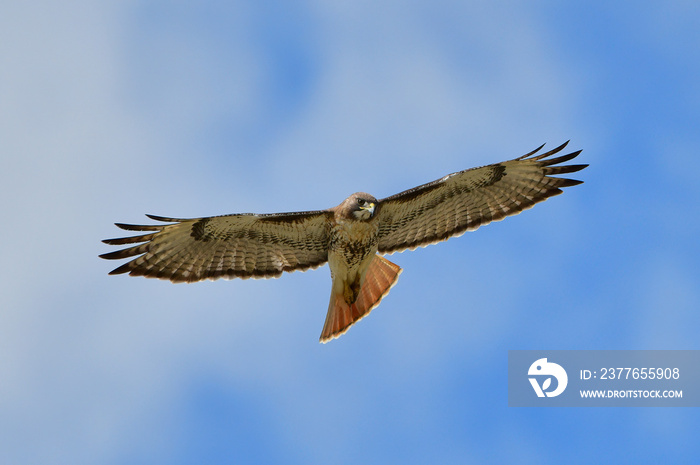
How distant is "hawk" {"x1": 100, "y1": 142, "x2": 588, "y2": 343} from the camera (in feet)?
42.0

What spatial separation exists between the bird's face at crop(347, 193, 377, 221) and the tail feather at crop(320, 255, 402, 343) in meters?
1.06

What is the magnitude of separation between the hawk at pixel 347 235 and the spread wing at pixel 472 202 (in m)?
0.01

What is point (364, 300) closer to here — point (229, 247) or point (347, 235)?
point (347, 235)

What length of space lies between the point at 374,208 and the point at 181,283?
2626 millimetres

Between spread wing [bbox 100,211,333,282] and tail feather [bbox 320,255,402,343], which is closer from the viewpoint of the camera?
spread wing [bbox 100,211,333,282]

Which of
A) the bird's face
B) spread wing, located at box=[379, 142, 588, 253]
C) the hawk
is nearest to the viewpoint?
the bird's face

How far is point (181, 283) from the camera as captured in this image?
13133mm

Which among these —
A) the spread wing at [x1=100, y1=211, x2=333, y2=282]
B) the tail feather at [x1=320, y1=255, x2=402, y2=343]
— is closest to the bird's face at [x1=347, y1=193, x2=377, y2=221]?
the spread wing at [x1=100, y1=211, x2=333, y2=282]

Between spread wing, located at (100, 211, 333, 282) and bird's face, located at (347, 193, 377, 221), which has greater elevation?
bird's face, located at (347, 193, 377, 221)

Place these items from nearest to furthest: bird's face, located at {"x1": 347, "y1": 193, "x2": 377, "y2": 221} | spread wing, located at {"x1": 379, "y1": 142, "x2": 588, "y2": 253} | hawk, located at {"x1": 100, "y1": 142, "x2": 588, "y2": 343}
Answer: bird's face, located at {"x1": 347, "y1": 193, "x2": 377, "y2": 221}, hawk, located at {"x1": 100, "y1": 142, "x2": 588, "y2": 343}, spread wing, located at {"x1": 379, "y1": 142, "x2": 588, "y2": 253}

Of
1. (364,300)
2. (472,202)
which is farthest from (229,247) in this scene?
(472,202)

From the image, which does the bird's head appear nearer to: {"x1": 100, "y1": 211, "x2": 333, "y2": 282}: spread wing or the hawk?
the hawk

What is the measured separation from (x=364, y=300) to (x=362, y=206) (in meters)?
1.60

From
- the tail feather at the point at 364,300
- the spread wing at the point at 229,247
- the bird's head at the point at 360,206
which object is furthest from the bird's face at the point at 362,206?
Answer: the tail feather at the point at 364,300
